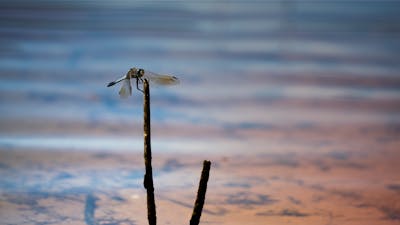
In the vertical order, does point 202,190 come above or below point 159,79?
below

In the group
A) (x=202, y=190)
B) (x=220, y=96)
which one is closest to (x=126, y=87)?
(x=202, y=190)

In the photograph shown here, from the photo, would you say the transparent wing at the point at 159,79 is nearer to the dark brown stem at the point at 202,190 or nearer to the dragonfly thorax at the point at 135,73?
the dragonfly thorax at the point at 135,73

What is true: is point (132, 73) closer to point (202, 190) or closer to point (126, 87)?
point (126, 87)

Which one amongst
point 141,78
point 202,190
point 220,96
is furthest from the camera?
point 220,96

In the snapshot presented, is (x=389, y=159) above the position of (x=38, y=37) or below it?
below

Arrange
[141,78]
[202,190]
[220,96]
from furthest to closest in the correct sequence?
[220,96] < [141,78] < [202,190]

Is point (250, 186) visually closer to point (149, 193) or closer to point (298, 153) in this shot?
point (298, 153)

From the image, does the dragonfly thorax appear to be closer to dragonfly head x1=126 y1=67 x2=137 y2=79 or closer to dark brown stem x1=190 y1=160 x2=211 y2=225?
dragonfly head x1=126 y1=67 x2=137 y2=79

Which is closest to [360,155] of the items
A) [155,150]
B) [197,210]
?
[155,150]

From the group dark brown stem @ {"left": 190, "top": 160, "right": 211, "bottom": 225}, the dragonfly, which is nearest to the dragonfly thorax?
the dragonfly

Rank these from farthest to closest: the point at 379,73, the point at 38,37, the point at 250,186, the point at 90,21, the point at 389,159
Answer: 1. the point at 90,21
2. the point at 38,37
3. the point at 379,73
4. the point at 389,159
5. the point at 250,186

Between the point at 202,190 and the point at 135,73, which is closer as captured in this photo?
the point at 202,190
